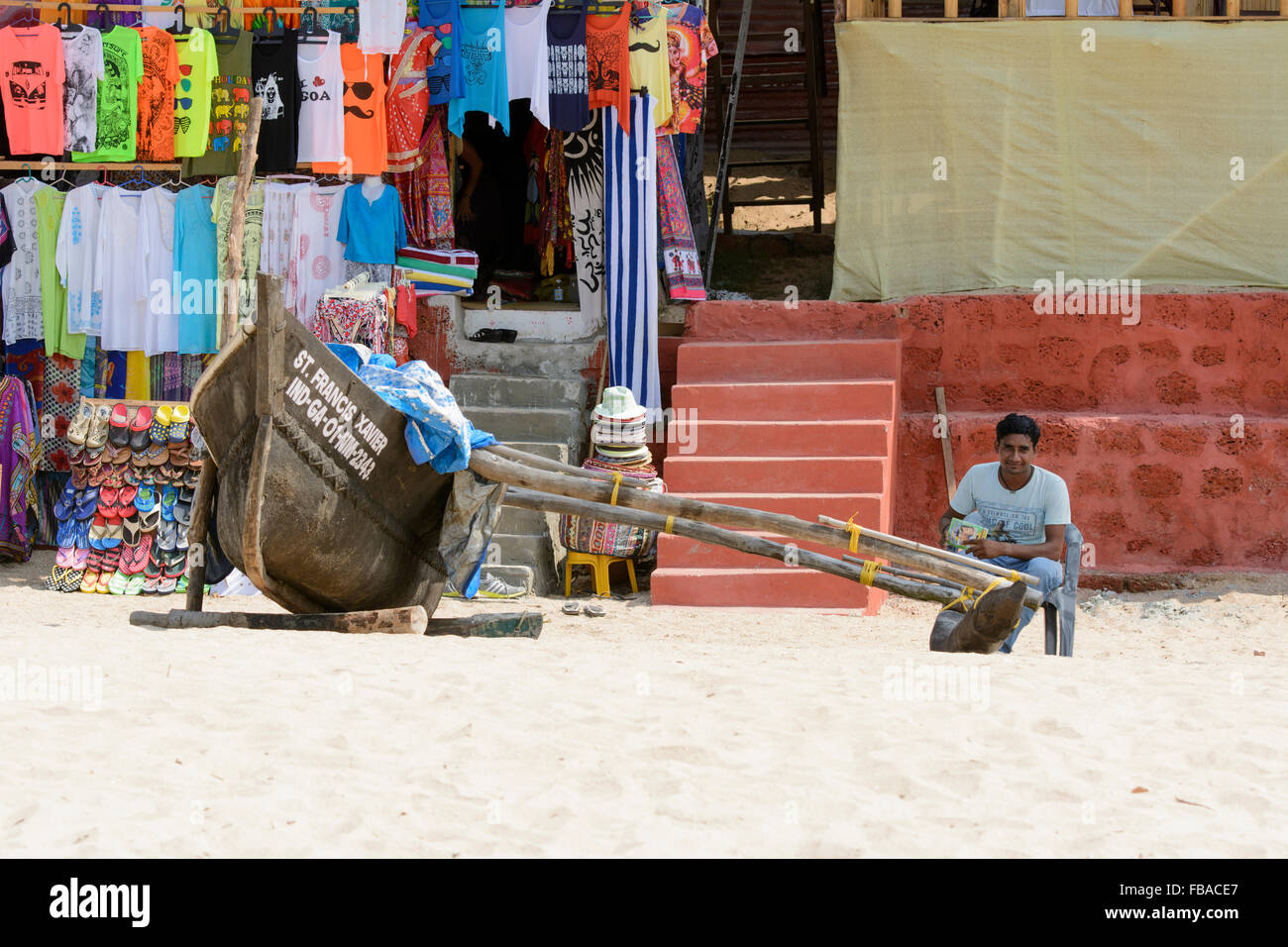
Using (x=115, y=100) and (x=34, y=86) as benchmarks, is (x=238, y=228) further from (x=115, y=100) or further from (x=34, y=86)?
(x=34, y=86)

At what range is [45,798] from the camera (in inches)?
161

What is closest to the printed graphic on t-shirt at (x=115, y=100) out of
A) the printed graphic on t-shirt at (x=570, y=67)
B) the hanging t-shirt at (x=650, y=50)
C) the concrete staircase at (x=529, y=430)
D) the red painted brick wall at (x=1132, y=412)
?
the concrete staircase at (x=529, y=430)

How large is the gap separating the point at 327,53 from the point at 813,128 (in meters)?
5.30

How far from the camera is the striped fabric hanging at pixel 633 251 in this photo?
34.3 feet

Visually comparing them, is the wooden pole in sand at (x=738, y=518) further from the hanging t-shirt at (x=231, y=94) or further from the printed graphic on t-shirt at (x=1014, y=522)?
the hanging t-shirt at (x=231, y=94)

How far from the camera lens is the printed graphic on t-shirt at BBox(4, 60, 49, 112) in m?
9.95

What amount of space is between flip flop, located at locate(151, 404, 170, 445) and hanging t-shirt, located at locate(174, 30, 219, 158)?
74.1 inches

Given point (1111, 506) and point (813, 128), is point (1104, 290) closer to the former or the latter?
point (1111, 506)

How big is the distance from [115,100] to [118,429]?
228cm

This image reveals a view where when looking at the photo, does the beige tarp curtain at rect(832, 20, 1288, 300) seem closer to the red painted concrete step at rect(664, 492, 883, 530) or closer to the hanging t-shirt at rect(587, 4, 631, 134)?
the hanging t-shirt at rect(587, 4, 631, 134)

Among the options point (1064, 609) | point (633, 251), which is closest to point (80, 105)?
point (633, 251)

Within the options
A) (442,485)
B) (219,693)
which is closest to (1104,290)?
(442,485)

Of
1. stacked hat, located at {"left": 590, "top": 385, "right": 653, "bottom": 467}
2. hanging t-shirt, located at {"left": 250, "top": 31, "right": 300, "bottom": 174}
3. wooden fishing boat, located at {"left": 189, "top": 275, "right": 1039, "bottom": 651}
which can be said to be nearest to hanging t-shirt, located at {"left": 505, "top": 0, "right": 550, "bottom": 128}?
hanging t-shirt, located at {"left": 250, "top": 31, "right": 300, "bottom": 174}

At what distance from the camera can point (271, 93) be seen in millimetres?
10070
